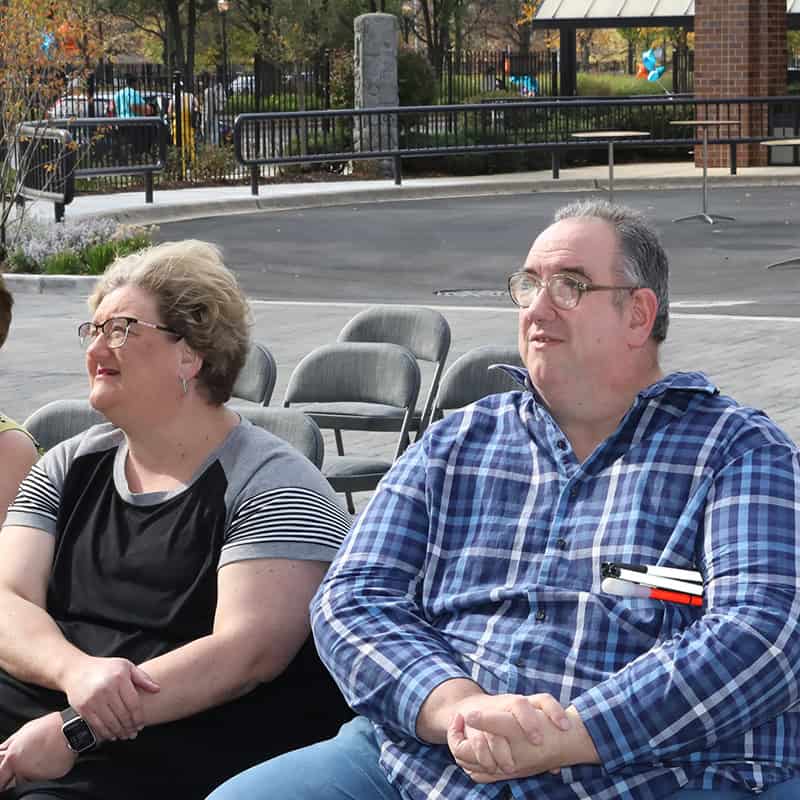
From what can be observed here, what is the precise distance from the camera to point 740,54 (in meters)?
30.1

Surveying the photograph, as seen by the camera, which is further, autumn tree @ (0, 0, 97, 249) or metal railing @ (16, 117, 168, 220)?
metal railing @ (16, 117, 168, 220)

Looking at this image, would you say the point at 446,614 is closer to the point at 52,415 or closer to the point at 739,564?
the point at 739,564

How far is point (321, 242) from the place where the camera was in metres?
20.3

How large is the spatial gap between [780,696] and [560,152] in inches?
1117

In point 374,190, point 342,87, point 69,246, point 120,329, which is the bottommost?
point 69,246

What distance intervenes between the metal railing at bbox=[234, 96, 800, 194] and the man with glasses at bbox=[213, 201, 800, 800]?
75.7ft

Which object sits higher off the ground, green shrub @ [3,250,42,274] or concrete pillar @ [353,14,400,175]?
concrete pillar @ [353,14,400,175]

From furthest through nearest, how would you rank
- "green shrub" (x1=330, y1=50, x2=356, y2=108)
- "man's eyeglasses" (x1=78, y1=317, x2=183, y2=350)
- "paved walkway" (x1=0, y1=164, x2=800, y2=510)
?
"green shrub" (x1=330, y1=50, x2=356, y2=108)
"paved walkway" (x1=0, y1=164, x2=800, y2=510)
"man's eyeglasses" (x1=78, y1=317, x2=183, y2=350)

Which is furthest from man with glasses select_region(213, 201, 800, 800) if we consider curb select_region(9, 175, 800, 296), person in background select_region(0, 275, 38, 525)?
curb select_region(9, 175, 800, 296)

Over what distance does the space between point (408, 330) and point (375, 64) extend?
22.4 m

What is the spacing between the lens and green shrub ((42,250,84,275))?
1645 cm

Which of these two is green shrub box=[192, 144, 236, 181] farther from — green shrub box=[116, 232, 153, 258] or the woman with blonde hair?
the woman with blonde hair

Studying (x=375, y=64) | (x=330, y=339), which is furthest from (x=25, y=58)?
(x=375, y=64)

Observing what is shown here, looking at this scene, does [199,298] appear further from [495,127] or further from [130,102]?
[130,102]
